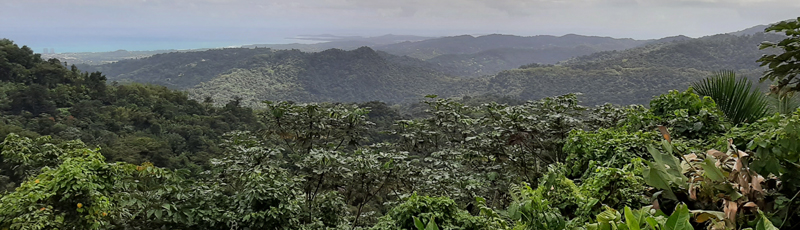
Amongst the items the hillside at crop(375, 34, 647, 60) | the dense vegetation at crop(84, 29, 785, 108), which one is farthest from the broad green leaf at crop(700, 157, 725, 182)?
the hillside at crop(375, 34, 647, 60)

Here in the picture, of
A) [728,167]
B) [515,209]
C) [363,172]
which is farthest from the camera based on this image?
[363,172]

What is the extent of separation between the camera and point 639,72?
6122 cm

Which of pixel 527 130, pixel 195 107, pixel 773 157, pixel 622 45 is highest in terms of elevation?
pixel 622 45

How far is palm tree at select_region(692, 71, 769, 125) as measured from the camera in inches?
123

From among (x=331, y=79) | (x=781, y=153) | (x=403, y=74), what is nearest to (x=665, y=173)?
(x=781, y=153)

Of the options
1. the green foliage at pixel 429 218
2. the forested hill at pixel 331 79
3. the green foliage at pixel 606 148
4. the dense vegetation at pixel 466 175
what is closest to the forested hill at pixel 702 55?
the forested hill at pixel 331 79

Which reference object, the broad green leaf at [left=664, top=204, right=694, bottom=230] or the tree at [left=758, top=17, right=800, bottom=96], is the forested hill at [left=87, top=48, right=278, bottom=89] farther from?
the broad green leaf at [left=664, top=204, right=694, bottom=230]

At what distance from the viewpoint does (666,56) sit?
241 feet

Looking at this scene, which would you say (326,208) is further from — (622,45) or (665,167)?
(622,45)

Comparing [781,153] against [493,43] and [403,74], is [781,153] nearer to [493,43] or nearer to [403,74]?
[403,74]

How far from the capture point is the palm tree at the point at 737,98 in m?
3.14

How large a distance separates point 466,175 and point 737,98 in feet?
7.60

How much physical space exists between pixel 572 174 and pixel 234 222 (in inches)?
97.2

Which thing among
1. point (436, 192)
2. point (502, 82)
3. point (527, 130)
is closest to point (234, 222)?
point (436, 192)
